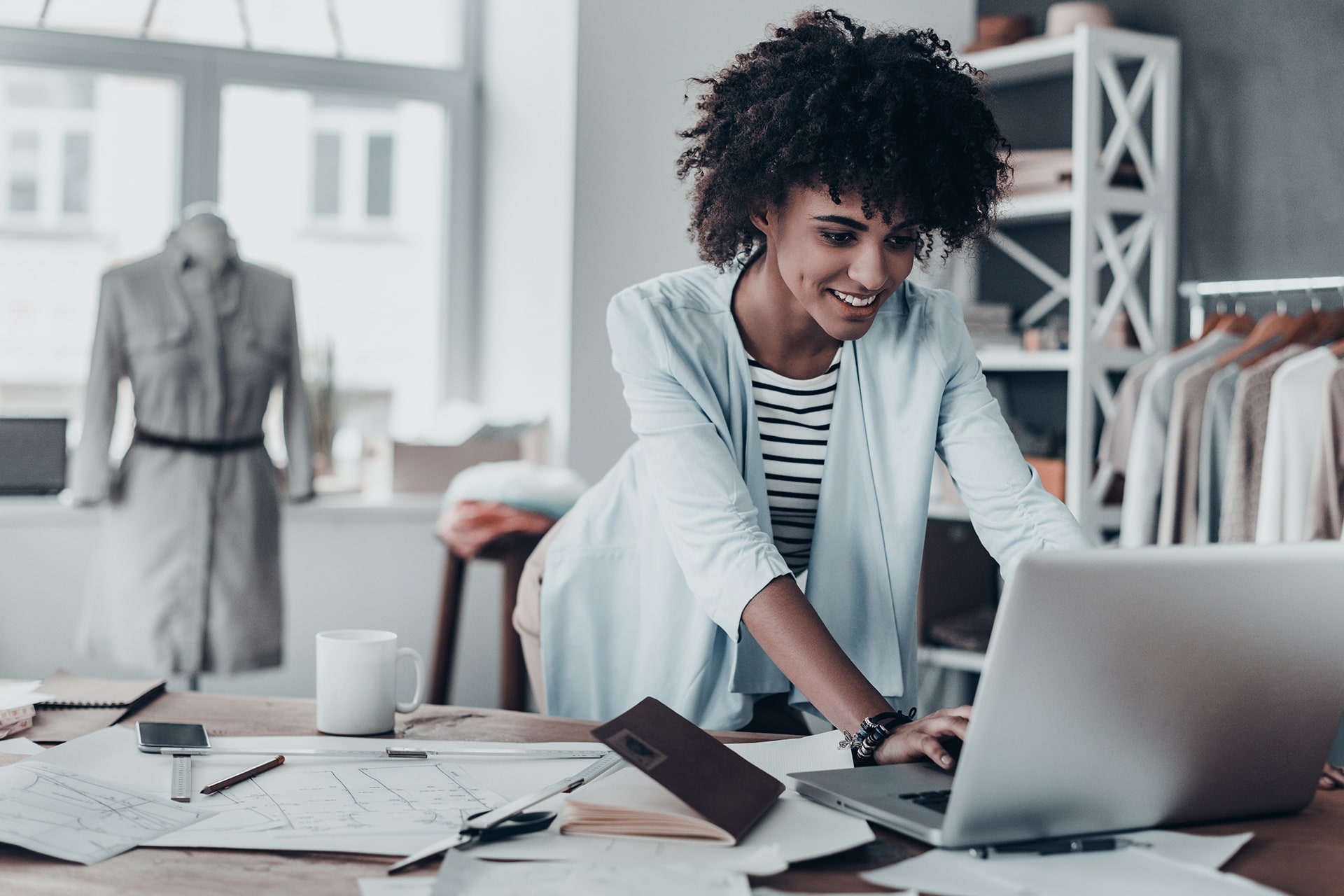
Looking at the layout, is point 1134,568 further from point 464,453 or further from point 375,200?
point 375,200

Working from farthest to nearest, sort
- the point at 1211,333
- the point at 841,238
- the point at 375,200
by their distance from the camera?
the point at 375,200 → the point at 1211,333 → the point at 841,238

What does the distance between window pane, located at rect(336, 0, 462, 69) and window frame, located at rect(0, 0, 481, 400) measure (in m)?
0.04

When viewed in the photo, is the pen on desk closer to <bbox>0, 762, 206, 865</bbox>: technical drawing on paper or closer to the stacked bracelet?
<bbox>0, 762, 206, 865</bbox>: technical drawing on paper

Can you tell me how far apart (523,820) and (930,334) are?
0.86m

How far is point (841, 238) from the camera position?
4.48 ft

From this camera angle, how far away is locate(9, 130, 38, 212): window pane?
361 cm

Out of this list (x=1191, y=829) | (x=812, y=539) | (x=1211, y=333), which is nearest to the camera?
(x=1191, y=829)

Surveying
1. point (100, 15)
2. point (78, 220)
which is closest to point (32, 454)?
point (78, 220)

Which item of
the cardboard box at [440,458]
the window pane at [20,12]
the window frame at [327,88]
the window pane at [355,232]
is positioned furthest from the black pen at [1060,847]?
the window pane at [20,12]

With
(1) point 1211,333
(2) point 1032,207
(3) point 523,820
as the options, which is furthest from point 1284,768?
(2) point 1032,207

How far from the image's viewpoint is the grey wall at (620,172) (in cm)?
352

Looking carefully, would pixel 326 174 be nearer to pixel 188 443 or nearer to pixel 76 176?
pixel 76 176

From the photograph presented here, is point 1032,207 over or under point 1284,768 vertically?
over

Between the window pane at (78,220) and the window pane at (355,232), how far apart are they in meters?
0.22
